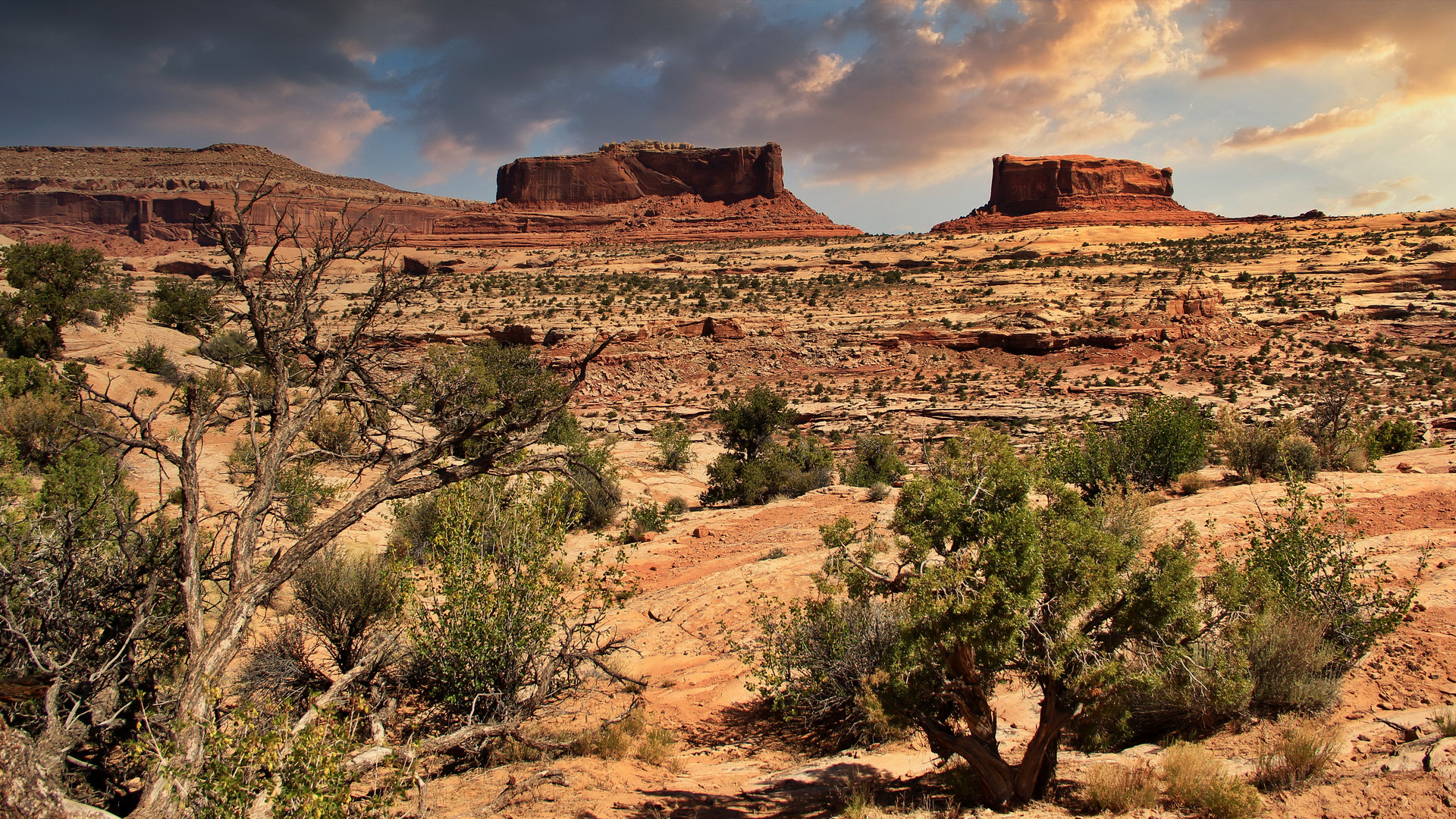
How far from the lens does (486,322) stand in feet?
126

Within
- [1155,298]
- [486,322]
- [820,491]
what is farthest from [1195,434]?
[486,322]

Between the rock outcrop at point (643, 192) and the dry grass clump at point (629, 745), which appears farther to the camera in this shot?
the rock outcrop at point (643, 192)

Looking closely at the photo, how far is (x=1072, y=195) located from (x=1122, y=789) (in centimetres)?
8462

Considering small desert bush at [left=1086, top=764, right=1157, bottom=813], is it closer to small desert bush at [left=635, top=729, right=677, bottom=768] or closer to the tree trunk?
the tree trunk

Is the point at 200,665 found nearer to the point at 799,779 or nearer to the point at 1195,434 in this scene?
the point at 799,779

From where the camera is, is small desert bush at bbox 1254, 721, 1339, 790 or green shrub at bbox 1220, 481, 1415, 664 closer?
small desert bush at bbox 1254, 721, 1339, 790

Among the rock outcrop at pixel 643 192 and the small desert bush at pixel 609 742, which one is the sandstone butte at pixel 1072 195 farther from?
the small desert bush at pixel 609 742

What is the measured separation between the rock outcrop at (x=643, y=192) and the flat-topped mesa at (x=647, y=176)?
0.10m

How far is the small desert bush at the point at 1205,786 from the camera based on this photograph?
4.36 m

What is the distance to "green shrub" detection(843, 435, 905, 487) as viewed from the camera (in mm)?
18078

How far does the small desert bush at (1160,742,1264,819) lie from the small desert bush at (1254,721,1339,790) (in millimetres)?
193

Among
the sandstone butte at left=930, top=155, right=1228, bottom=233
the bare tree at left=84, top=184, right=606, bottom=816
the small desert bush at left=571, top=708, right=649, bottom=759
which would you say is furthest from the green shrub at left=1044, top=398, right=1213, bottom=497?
the sandstone butte at left=930, top=155, right=1228, bottom=233

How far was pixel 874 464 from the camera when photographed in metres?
20.2

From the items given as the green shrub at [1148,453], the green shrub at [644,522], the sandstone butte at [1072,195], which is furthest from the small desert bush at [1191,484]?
the sandstone butte at [1072,195]
